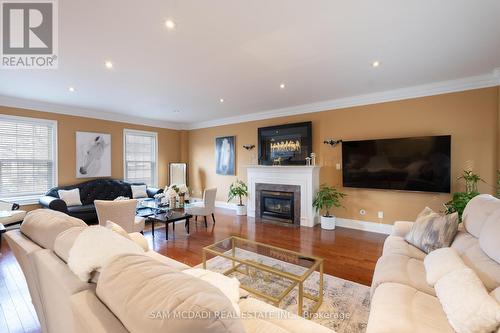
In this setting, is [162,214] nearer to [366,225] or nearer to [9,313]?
[9,313]

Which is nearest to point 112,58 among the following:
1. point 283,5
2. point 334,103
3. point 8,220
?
point 283,5

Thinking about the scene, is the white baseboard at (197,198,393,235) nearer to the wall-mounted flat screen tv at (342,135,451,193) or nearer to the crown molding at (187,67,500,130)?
the wall-mounted flat screen tv at (342,135,451,193)

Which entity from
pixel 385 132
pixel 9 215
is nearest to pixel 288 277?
pixel 385 132

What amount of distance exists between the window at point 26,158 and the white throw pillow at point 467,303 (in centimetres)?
668

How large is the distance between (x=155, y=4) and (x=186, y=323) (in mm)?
2316

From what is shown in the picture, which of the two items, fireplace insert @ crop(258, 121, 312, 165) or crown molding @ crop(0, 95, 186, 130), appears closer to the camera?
crown molding @ crop(0, 95, 186, 130)

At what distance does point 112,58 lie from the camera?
2844 mm

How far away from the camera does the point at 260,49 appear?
2.65m

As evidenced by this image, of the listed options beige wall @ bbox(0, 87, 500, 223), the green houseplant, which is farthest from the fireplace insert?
the green houseplant

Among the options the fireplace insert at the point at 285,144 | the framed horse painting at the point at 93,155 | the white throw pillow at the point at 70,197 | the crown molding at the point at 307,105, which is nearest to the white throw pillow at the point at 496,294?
the crown molding at the point at 307,105

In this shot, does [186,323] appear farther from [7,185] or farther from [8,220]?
[7,185]

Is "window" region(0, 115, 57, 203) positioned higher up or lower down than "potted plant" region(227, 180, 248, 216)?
higher up

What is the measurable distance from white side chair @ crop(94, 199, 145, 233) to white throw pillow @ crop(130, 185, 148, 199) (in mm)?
2624

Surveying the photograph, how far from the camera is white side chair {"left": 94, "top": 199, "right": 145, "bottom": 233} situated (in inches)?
125
